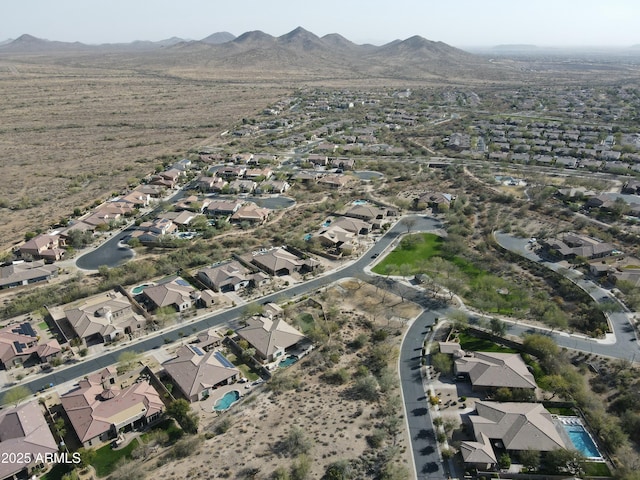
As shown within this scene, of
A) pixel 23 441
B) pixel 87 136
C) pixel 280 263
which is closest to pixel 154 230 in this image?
pixel 280 263

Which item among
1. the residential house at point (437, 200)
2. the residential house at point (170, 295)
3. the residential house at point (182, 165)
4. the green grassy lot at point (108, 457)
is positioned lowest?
the green grassy lot at point (108, 457)

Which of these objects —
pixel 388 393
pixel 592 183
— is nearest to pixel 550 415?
pixel 388 393

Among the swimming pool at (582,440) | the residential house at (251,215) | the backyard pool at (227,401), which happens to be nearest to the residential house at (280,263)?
the residential house at (251,215)

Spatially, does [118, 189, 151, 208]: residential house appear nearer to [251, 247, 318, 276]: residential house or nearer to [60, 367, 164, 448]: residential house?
[251, 247, 318, 276]: residential house

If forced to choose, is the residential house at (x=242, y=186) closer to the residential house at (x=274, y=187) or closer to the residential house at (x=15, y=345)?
the residential house at (x=274, y=187)

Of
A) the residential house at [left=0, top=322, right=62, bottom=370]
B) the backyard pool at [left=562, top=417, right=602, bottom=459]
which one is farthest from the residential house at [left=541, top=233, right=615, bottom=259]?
the residential house at [left=0, top=322, right=62, bottom=370]

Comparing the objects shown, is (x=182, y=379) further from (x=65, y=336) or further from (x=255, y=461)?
(x=65, y=336)
